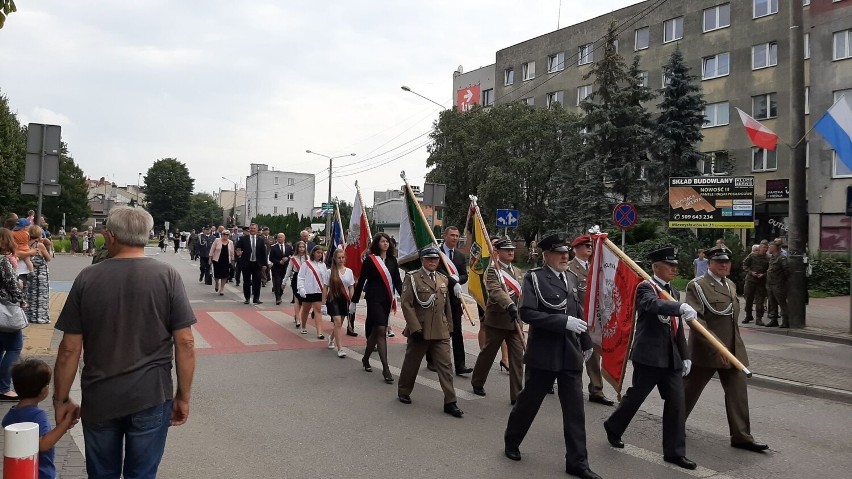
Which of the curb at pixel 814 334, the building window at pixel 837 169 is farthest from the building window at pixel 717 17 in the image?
the curb at pixel 814 334

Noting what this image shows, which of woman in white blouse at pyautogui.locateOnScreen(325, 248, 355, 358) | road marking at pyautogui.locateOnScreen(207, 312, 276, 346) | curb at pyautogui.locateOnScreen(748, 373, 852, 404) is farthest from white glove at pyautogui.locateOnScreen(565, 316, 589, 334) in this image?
road marking at pyautogui.locateOnScreen(207, 312, 276, 346)

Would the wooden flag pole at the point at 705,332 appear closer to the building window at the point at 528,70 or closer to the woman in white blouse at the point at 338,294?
the woman in white blouse at the point at 338,294

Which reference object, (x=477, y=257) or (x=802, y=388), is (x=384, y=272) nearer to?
(x=477, y=257)

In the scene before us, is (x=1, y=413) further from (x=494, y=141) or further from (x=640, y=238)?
(x=494, y=141)

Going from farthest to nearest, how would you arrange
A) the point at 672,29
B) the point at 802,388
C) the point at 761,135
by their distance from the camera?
the point at 672,29 → the point at 761,135 → the point at 802,388

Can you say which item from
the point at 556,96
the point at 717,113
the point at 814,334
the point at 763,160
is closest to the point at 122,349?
the point at 814,334

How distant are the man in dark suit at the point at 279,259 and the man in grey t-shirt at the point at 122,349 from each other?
12729 mm

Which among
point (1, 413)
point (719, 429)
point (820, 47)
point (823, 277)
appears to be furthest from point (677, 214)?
point (1, 413)

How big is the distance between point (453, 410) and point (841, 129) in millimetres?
10651

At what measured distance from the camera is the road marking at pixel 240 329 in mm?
11288

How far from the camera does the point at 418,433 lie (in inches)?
247

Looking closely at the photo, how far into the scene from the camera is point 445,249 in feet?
32.7

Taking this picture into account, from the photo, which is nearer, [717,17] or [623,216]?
[623,216]

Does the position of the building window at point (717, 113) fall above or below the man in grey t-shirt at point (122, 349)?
above
